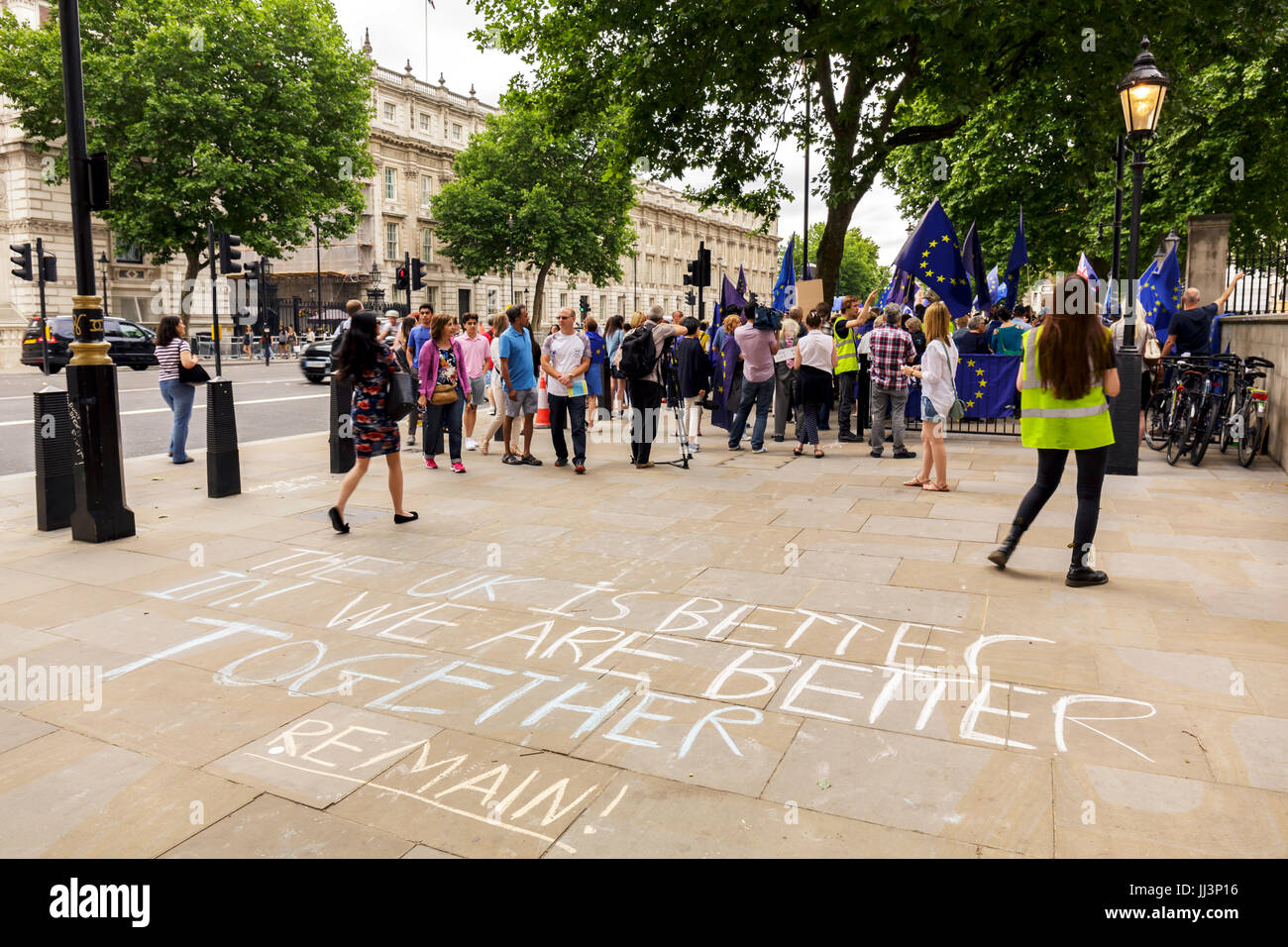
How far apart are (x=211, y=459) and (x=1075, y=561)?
24.3ft

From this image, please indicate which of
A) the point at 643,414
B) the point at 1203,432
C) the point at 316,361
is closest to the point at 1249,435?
the point at 1203,432

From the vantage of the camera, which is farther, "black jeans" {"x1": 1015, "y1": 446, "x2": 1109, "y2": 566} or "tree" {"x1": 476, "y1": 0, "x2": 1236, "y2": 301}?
"tree" {"x1": 476, "y1": 0, "x2": 1236, "y2": 301}

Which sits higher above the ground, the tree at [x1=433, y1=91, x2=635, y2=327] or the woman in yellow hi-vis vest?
the tree at [x1=433, y1=91, x2=635, y2=327]

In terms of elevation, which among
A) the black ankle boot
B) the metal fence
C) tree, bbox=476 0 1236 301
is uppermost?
tree, bbox=476 0 1236 301

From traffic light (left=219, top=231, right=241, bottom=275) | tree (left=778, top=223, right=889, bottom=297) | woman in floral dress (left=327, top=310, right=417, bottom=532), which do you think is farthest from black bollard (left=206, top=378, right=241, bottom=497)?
tree (left=778, top=223, right=889, bottom=297)

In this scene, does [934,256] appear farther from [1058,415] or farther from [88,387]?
[88,387]

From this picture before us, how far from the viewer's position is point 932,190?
2956cm

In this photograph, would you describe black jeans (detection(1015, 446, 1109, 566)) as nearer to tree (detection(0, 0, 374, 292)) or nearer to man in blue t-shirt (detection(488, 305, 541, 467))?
man in blue t-shirt (detection(488, 305, 541, 467))

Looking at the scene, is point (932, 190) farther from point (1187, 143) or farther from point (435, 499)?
point (435, 499)

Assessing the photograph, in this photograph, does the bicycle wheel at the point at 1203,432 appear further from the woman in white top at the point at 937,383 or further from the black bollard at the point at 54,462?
the black bollard at the point at 54,462

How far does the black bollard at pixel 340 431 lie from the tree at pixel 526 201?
132ft

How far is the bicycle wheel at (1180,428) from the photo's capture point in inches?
409

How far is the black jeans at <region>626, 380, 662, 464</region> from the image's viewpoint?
34.6 ft

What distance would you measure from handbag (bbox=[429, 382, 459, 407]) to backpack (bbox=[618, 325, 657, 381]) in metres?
1.90
